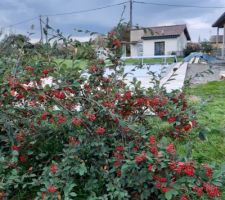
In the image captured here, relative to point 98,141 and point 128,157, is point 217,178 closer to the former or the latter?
point 128,157

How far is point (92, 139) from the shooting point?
82.9 inches

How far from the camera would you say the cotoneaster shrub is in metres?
1.78

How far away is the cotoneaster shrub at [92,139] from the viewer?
1780mm

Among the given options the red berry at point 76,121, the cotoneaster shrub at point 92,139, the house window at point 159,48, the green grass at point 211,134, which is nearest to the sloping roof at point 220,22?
the house window at point 159,48

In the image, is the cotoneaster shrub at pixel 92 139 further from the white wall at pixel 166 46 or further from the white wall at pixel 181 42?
the white wall at pixel 181 42

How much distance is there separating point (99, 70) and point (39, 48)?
0.49 metres

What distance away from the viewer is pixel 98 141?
6.78 ft

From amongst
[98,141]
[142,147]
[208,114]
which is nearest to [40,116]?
[98,141]

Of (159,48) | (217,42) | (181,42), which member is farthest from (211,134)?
(181,42)

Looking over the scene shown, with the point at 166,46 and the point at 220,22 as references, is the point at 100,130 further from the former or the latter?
the point at 166,46

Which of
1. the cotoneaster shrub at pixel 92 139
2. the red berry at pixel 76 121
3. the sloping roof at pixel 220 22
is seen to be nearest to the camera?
the cotoneaster shrub at pixel 92 139

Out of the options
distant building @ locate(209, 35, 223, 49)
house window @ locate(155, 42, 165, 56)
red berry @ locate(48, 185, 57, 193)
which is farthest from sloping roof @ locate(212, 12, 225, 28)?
red berry @ locate(48, 185, 57, 193)

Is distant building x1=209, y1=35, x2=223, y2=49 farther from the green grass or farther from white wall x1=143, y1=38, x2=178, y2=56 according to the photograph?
the green grass

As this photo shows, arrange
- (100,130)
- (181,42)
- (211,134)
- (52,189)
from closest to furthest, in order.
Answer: (52,189), (100,130), (211,134), (181,42)
